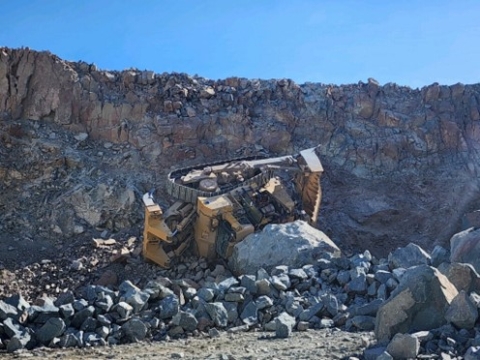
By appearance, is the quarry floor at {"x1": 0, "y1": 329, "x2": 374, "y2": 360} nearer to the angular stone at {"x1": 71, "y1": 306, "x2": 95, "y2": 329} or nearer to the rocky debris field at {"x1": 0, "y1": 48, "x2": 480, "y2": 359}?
the rocky debris field at {"x1": 0, "y1": 48, "x2": 480, "y2": 359}

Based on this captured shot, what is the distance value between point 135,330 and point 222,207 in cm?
424

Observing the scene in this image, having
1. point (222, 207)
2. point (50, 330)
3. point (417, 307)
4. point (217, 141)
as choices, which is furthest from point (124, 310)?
point (217, 141)

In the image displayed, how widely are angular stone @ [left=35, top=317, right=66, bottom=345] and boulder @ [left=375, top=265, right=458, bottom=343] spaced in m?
2.67

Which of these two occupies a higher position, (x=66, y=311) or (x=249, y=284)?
(x=249, y=284)

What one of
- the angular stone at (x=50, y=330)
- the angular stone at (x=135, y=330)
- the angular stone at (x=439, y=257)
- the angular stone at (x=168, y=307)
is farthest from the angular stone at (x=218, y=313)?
the angular stone at (x=439, y=257)

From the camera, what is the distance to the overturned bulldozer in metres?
9.20

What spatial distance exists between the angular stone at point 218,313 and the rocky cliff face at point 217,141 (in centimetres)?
696

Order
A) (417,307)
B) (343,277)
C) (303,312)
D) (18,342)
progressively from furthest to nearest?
(343,277), (303,312), (18,342), (417,307)

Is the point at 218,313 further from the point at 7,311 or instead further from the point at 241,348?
the point at 7,311

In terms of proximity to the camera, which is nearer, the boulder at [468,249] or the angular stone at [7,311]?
the angular stone at [7,311]

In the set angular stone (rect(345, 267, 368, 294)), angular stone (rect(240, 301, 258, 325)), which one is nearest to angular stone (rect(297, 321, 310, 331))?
angular stone (rect(240, 301, 258, 325))

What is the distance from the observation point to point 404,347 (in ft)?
10.9

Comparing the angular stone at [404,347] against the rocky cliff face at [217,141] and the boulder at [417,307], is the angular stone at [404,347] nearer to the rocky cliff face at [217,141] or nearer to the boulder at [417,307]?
the boulder at [417,307]

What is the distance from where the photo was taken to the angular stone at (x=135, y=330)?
499 cm
